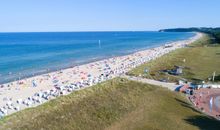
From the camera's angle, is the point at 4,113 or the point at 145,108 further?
the point at 145,108

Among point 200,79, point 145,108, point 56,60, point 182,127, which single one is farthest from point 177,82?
point 56,60

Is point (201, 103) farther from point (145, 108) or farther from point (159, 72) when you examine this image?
point (159, 72)

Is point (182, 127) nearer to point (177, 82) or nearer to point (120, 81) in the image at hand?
point (120, 81)

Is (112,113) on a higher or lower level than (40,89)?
higher

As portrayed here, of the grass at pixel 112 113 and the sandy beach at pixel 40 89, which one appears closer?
the grass at pixel 112 113

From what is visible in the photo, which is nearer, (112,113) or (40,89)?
(112,113)

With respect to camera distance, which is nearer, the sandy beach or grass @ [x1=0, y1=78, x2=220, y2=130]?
grass @ [x1=0, y1=78, x2=220, y2=130]

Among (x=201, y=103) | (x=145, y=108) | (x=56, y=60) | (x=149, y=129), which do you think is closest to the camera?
(x=149, y=129)

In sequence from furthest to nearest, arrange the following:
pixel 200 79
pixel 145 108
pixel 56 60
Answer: pixel 56 60
pixel 200 79
pixel 145 108
